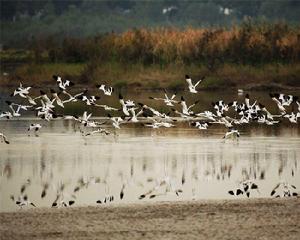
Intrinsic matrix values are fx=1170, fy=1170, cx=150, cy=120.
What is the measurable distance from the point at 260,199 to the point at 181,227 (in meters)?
2.42

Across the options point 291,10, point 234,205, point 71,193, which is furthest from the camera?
point 291,10

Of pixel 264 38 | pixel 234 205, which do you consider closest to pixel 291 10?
pixel 264 38

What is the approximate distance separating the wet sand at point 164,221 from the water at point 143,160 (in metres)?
0.89

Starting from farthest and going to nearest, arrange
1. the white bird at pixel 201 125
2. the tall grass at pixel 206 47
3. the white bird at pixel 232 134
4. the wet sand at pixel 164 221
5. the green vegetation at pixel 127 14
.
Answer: the green vegetation at pixel 127 14 → the tall grass at pixel 206 47 → the white bird at pixel 201 125 → the white bird at pixel 232 134 → the wet sand at pixel 164 221

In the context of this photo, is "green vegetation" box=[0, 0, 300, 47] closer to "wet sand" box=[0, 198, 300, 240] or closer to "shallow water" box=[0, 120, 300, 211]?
"shallow water" box=[0, 120, 300, 211]

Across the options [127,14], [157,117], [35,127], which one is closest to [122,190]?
[35,127]

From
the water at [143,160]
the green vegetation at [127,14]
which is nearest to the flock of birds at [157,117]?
the water at [143,160]

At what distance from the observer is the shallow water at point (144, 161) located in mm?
16297

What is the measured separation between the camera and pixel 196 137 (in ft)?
78.5

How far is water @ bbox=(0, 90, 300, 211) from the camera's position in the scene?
16297 mm

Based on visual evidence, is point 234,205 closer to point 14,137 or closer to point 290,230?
point 290,230

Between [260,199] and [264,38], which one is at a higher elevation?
[264,38]

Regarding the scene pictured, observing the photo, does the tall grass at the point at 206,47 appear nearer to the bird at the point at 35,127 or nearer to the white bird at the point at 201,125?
the white bird at the point at 201,125

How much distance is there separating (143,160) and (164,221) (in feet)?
→ 20.5
